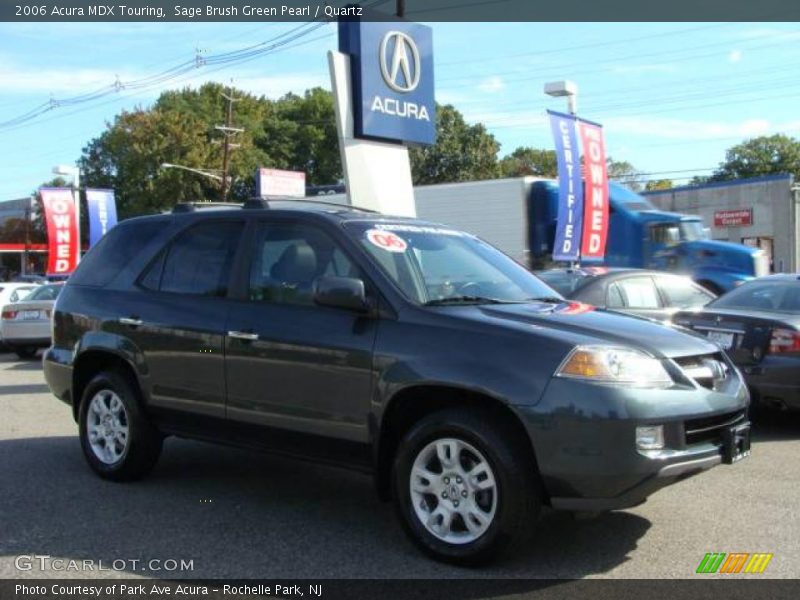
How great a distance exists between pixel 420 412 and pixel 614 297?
16.6ft

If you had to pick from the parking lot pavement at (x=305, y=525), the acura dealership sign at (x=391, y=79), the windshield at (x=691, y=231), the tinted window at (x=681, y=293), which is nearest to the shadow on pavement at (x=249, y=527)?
the parking lot pavement at (x=305, y=525)

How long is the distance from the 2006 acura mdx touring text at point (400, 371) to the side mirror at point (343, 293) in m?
0.01

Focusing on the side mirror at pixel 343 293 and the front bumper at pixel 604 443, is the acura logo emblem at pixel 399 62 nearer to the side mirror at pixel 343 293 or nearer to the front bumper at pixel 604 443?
the side mirror at pixel 343 293

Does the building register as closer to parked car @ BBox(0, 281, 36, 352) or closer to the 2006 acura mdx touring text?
parked car @ BBox(0, 281, 36, 352)

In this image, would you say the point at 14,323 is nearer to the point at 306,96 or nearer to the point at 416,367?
the point at 416,367

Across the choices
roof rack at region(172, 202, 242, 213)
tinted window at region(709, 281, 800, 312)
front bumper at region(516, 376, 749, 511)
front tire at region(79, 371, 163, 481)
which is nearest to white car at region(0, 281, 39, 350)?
front tire at region(79, 371, 163, 481)

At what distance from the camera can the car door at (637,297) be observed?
30.0 ft

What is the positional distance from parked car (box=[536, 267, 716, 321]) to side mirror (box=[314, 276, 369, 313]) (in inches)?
183

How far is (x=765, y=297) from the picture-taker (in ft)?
28.0

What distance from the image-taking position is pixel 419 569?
4336mm

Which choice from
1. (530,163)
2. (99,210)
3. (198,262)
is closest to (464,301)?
(198,262)

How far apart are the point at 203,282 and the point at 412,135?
7.34 m

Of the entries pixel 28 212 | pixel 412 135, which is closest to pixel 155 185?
pixel 28 212

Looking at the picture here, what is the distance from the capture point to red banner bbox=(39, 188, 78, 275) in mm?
24172
